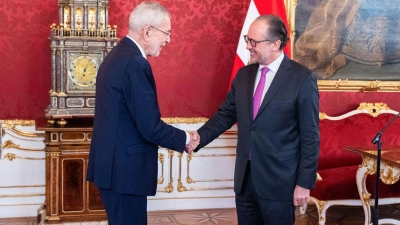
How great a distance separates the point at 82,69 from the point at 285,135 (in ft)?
6.65

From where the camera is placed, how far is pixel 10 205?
435 centimetres

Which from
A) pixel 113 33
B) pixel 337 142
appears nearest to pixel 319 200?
pixel 337 142

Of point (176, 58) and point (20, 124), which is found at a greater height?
point (176, 58)

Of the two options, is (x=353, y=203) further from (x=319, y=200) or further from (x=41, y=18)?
(x=41, y=18)

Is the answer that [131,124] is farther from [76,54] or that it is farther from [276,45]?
[76,54]

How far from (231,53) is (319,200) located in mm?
1539

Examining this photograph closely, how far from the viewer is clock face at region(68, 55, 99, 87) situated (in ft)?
12.7

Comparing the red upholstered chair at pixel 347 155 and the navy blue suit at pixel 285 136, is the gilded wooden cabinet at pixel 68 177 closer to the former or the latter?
the navy blue suit at pixel 285 136

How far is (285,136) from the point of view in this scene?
242 cm

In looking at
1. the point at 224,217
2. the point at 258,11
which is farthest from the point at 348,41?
the point at 224,217

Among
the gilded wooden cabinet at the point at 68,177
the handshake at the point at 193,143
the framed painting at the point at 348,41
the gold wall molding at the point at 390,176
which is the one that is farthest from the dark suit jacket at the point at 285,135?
the framed painting at the point at 348,41

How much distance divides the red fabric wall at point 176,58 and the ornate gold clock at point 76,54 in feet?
1.51

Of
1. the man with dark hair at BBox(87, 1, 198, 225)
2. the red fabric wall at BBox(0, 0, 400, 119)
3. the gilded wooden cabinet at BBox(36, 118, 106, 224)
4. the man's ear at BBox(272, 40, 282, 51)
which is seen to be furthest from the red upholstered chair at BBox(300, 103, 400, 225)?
the man with dark hair at BBox(87, 1, 198, 225)

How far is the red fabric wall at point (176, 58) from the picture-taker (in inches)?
Result: 168
